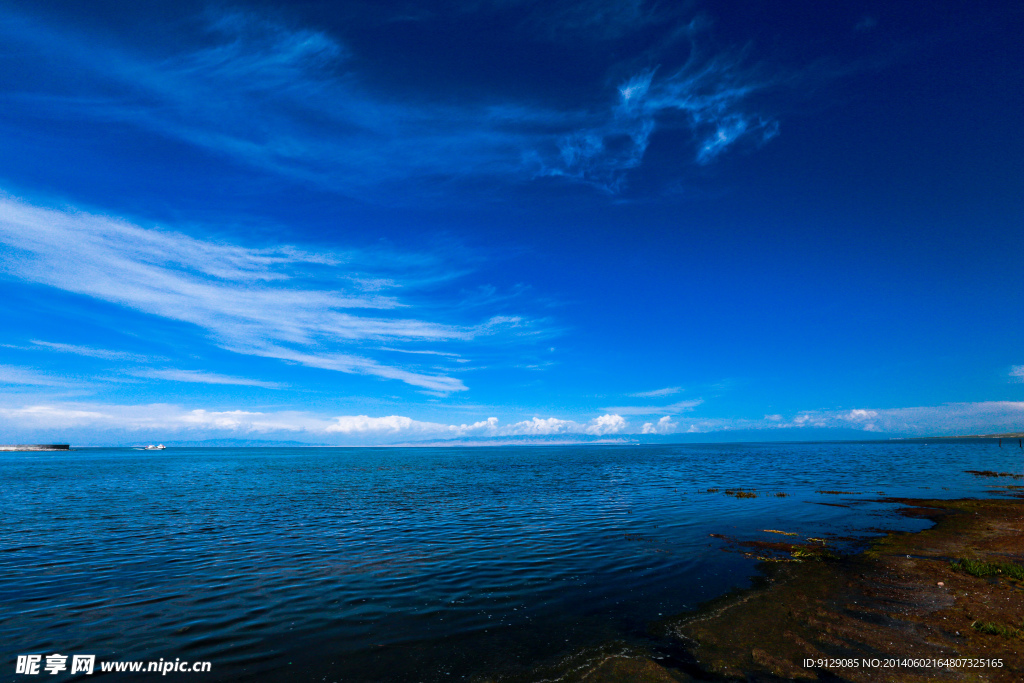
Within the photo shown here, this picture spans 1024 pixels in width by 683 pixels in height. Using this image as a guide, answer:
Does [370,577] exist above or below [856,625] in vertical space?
above

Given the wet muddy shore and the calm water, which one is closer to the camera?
the wet muddy shore

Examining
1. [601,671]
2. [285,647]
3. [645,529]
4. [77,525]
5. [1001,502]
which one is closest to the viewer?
[601,671]

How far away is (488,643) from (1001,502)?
54.2 metres

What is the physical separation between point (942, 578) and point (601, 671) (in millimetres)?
18329

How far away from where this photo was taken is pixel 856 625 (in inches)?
598

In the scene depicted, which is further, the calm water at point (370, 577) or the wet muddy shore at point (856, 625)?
the calm water at point (370, 577)

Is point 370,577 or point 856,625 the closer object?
point 856,625

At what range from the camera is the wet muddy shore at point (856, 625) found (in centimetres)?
1230

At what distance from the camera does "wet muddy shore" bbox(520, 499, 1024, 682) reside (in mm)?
12305

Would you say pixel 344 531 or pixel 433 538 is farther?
pixel 344 531

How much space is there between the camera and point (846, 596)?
59.4 feet

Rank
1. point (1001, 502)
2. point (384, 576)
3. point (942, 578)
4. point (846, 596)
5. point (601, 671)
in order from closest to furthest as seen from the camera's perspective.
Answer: point (601, 671) → point (846, 596) → point (942, 578) → point (384, 576) → point (1001, 502)

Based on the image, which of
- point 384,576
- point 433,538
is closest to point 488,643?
point 384,576

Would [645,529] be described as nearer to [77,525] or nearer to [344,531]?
[344,531]
